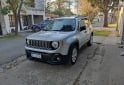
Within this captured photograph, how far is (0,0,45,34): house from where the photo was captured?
19.8m

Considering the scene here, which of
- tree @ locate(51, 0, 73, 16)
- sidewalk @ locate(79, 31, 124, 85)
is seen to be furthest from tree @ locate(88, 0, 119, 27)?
tree @ locate(51, 0, 73, 16)

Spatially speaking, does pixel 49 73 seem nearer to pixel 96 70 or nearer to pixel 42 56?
pixel 42 56

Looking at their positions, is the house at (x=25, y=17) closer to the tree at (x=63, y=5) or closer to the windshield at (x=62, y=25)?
the windshield at (x=62, y=25)

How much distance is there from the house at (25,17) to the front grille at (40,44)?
14.9 meters

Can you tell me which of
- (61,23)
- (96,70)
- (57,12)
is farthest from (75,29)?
(57,12)

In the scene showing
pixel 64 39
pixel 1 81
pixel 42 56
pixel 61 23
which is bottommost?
pixel 1 81

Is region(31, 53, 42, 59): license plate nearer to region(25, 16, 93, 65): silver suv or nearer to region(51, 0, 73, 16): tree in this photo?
region(25, 16, 93, 65): silver suv

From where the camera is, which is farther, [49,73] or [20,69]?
[20,69]

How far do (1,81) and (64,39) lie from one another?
241 centimetres

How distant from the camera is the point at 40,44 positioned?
561cm

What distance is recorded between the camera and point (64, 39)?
17.9 feet

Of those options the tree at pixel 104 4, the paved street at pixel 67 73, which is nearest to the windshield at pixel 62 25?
the paved street at pixel 67 73

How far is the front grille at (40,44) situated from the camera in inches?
213

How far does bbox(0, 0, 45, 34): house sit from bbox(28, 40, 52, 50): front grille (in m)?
14.9
